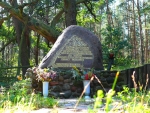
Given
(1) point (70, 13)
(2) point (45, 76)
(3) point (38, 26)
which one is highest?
(1) point (70, 13)

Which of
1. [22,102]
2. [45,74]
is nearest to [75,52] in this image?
[45,74]

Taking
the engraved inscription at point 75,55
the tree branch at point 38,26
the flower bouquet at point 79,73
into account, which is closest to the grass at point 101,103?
the engraved inscription at point 75,55

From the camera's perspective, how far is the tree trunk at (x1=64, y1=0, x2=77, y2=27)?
37.2 ft

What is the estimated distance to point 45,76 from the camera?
24.0ft

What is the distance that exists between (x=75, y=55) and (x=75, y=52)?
9 centimetres

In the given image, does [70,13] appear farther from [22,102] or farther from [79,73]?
[22,102]

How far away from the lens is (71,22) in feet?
37.1

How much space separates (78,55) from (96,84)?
42.3 inches

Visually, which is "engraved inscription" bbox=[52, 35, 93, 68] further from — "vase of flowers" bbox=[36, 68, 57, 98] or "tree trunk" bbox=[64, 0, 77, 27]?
"tree trunk" bbox=[64, 0, 77, 27]

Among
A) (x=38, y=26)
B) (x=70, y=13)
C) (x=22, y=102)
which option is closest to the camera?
(x=22, y=102)

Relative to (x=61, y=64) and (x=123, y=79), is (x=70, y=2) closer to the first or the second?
(x=61, y=64)

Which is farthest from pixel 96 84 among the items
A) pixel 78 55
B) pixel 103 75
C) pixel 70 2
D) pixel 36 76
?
pixel 70 2

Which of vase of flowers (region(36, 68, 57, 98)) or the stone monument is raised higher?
the stone monument

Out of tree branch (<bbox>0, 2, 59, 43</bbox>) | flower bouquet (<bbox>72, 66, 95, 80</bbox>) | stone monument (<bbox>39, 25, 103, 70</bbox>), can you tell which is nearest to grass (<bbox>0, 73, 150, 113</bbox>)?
stone monument (<bbox>39, 25, 103, 70</bbox>)
